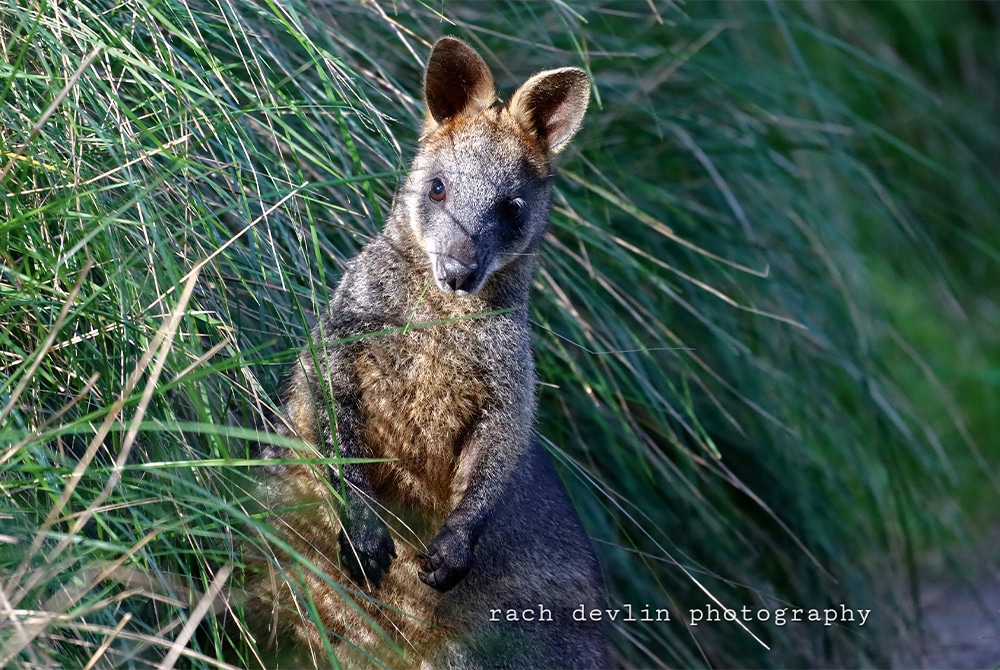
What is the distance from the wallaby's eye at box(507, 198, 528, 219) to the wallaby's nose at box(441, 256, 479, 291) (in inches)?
13.6

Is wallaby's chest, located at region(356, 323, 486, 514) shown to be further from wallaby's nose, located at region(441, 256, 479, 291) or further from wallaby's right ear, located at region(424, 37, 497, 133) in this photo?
wallaby's right ear, located at region(424, 37, 497, 133)

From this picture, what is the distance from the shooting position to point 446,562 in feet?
9.61

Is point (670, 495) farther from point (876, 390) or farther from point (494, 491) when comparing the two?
point (494, 491)

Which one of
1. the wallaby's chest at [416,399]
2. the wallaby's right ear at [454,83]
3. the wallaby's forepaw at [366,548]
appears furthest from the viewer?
the wallaby's right ear at [454,83]

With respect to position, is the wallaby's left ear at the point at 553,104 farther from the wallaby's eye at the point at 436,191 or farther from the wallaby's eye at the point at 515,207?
the wallaby's eye at the point at 436,191

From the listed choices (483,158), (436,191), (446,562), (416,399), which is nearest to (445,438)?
(416,399)

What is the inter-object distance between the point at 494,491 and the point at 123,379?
990 millimetres

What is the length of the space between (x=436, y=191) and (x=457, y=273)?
1.19 feet

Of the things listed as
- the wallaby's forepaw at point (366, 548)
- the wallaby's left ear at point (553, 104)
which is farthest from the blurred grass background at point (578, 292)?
the wallaby's left ear at point (553, 104)

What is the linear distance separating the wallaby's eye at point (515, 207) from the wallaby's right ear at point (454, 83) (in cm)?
32

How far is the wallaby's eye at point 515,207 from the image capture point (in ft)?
10.9

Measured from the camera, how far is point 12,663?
84.5 inches

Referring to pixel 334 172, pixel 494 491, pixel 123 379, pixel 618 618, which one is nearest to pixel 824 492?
pixel 618 618

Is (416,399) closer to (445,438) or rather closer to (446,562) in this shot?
(445,438)
